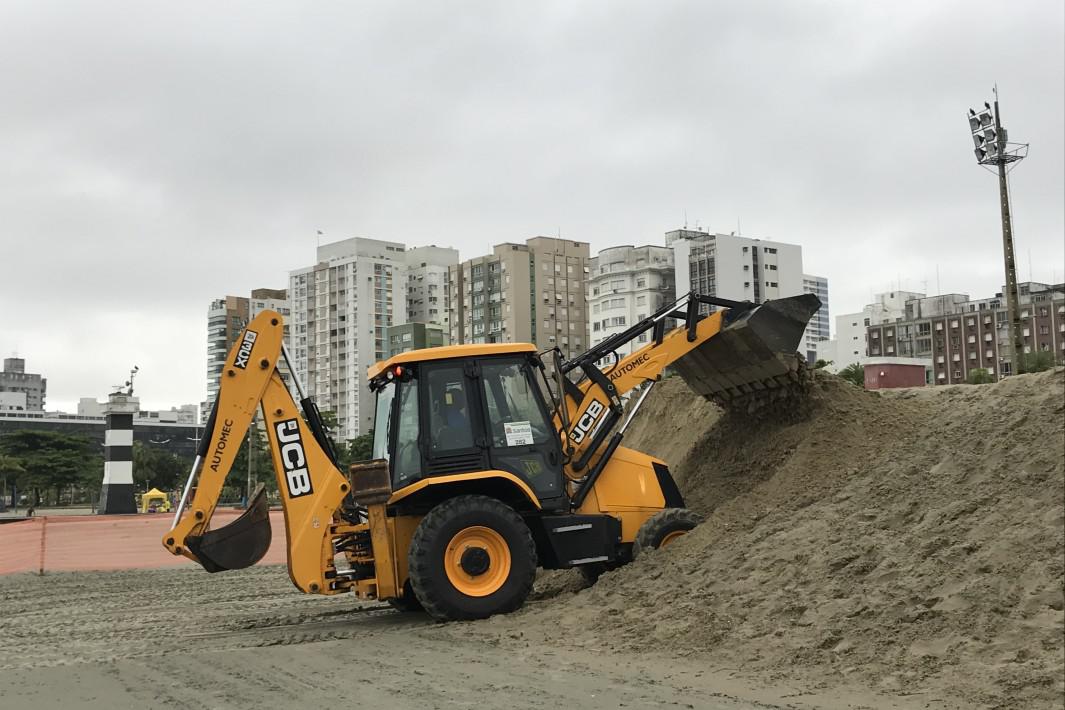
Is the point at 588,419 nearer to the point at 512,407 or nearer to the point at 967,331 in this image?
the point at 512,407

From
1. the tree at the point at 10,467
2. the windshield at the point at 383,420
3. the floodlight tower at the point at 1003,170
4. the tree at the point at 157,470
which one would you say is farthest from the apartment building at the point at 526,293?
the windshield at the point at 383,420

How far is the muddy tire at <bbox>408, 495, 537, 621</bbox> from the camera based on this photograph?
959 centimetres

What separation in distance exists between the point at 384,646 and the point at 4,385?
661ft

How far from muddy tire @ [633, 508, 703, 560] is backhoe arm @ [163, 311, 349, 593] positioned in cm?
297

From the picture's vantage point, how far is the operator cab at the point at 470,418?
10086 mm

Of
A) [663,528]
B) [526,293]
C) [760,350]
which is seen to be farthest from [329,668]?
[526,293]

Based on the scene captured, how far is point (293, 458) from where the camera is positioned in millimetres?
10250

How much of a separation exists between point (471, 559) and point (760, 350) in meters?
3.98

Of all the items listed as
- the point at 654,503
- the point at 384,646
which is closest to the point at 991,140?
the point at 654,503

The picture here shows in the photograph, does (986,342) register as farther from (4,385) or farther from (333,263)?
(4,385)

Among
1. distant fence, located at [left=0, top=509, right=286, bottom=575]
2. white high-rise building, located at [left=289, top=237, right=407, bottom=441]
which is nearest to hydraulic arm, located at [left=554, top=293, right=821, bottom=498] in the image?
distant fence, located at [left=0, top=509, right=286, bottom=575]

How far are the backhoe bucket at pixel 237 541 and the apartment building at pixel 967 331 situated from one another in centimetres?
10401

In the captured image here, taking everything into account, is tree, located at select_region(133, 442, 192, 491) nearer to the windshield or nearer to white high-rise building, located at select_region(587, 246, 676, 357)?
white high-rise building, located at select_region(587, 246, 676, 357)

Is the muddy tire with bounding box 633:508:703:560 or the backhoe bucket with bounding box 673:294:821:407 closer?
the muddy tire with bounding box 633:508:703:560
